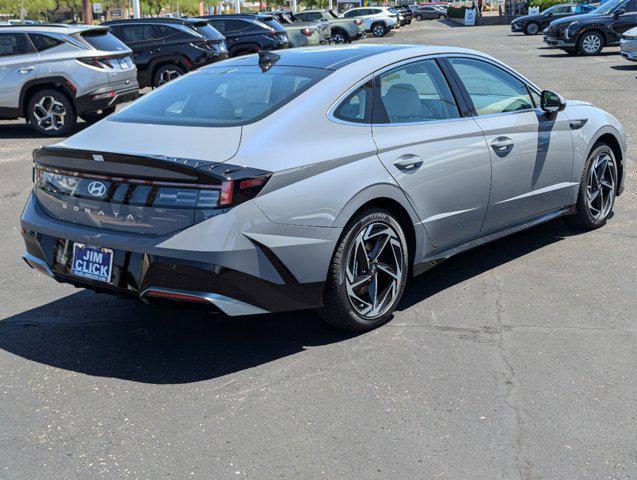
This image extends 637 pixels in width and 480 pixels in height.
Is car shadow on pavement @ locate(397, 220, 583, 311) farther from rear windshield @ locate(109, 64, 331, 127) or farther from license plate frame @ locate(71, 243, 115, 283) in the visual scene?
license plate frame @ locate(71, 243, 115, 283)

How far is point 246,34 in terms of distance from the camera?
80.7ft

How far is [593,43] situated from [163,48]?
1466 cm

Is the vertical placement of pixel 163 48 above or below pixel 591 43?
above

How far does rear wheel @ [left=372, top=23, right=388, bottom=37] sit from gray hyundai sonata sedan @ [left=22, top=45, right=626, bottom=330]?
154 ft

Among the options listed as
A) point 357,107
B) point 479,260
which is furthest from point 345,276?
point 479,260

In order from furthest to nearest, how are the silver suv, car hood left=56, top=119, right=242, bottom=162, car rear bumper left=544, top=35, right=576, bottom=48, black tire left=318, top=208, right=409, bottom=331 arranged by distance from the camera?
car rear bumper left=544, top=35, right=576, bottom=48 → the silver suv → black tire left=318, top=208, right=409, bottom=331 → car hood left=56, top=119, right=242, bottom=162

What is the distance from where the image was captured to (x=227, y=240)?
3.98m

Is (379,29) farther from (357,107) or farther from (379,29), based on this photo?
(357,107)

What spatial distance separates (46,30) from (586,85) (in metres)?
11.0

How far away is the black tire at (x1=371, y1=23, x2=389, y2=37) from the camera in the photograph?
169 feet

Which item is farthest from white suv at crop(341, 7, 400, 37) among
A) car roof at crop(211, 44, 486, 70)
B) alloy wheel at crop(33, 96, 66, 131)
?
car roof at crop(211, 44, 486, 70)

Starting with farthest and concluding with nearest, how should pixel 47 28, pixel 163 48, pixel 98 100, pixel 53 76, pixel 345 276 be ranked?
pixel 163 48, pixel 47 28, pixel 98 100, pixel 53 76, pixel 345 276

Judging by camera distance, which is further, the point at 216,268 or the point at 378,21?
the point at 378,21

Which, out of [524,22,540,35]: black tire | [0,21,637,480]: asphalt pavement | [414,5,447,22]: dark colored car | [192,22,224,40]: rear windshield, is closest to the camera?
[0,21,637,480]: asphalt pavement
